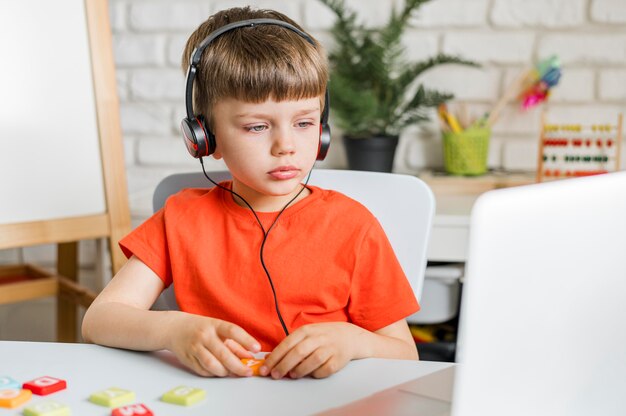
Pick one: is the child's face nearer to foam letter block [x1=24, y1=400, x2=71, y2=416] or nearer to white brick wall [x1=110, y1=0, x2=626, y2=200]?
foam letter block [x1=24, y1=400, x2=71, y2=416]

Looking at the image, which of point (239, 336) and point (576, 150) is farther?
point (576, 150)

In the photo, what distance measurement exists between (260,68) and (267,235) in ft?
0.74

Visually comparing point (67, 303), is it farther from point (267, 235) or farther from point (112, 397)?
point (112, 397)

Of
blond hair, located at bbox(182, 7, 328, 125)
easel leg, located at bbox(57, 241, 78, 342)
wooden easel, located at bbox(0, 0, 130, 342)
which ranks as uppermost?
blond hair, located at bbox(182, 7, 328, 125)

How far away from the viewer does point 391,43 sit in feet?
5.79

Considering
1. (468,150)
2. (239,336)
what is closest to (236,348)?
(239,336)

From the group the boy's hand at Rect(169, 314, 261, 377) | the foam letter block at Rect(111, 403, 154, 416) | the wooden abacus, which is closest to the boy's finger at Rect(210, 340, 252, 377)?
the boy's hand at Rect(169, 314, 261, 377)

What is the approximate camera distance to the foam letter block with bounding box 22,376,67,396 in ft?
2.23

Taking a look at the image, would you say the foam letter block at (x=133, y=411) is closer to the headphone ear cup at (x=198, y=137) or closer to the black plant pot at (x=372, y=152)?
the headphone ear cup at (x=198, y=137)

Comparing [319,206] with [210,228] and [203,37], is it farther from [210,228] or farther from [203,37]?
[203,37]

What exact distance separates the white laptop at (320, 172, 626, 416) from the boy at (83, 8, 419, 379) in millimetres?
470

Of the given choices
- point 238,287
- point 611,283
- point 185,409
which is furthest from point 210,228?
point 611,283

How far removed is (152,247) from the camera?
103 cm

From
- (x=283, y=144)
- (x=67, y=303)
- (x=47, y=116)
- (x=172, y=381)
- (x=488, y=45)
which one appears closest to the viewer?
(x=172, y=381)
